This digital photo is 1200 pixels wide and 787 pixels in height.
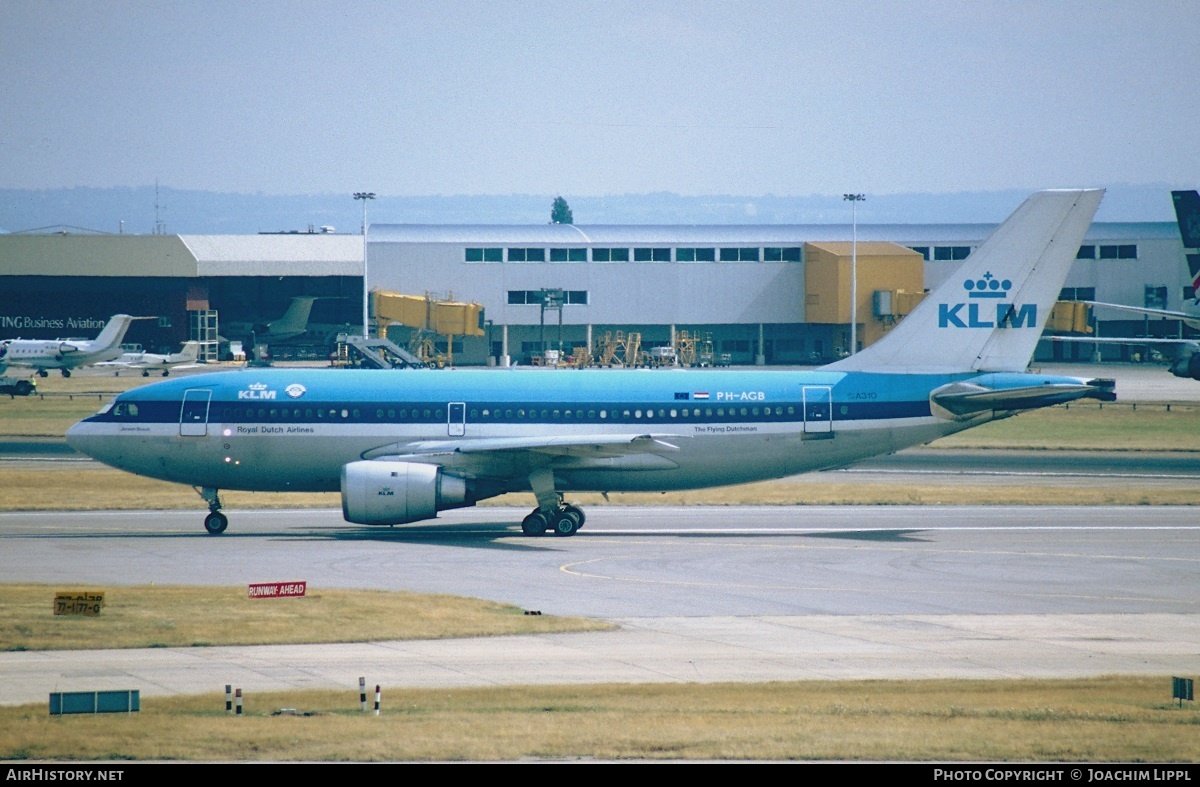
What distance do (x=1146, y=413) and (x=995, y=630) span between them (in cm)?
6196

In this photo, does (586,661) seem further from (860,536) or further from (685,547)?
(860,536)

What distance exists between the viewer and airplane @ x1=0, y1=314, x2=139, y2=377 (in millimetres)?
115375

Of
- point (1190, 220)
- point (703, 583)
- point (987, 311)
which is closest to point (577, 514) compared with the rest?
point (703, 583)

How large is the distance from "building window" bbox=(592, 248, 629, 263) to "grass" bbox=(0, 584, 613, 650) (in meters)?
96.0

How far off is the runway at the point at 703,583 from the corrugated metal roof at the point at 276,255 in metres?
100

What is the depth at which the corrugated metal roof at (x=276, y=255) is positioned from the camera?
466ft

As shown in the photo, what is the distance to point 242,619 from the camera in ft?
91.1

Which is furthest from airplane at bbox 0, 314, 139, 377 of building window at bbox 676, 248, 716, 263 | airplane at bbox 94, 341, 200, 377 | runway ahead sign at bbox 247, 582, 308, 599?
runway ahead sign at bbox 247, 582, 308, 599

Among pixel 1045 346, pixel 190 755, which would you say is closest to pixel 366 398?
pixel 190 755

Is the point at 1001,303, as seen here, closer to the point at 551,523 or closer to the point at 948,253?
the point at 551,523

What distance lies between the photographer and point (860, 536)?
137 feet

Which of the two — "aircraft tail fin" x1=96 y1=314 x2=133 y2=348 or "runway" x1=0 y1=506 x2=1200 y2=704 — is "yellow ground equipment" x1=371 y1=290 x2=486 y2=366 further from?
"runway" x1=0 y1=506 x2=1200 y2=704

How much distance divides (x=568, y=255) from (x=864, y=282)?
2674 cm

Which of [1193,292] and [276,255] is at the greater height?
[276,255]
